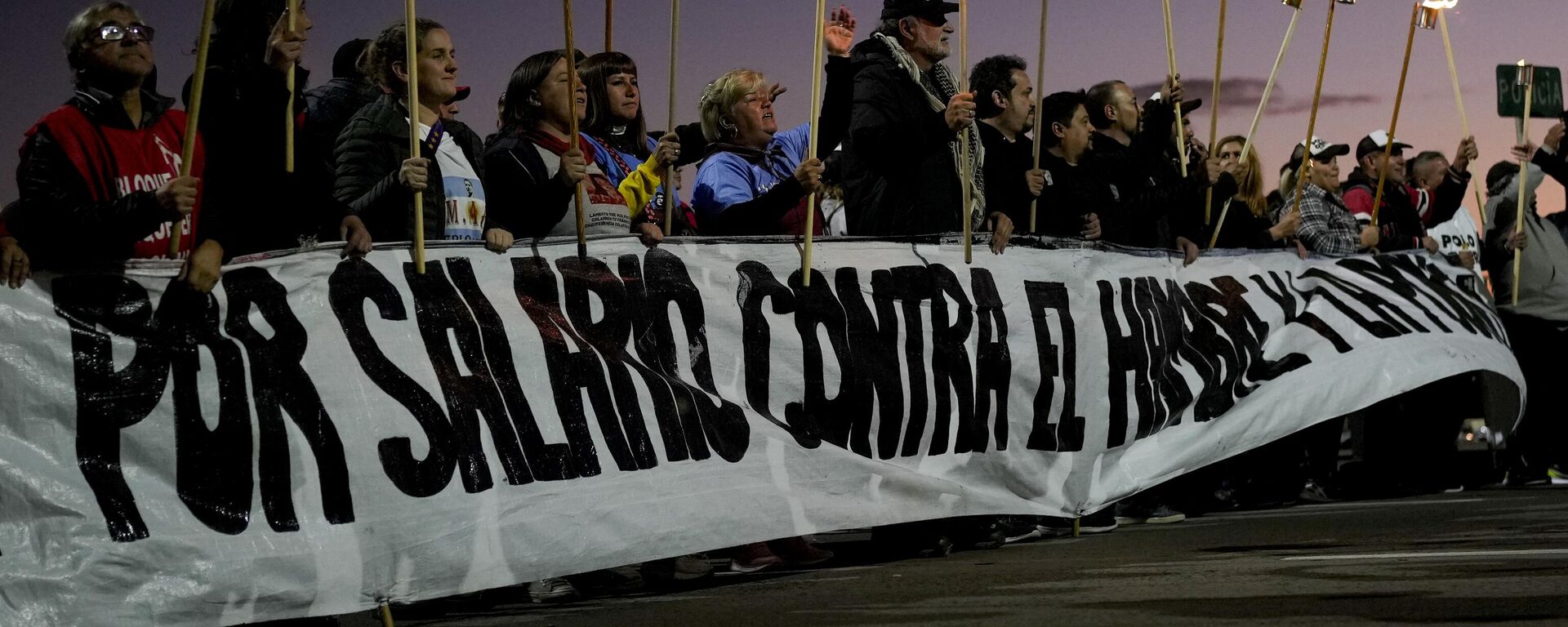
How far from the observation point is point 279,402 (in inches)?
197

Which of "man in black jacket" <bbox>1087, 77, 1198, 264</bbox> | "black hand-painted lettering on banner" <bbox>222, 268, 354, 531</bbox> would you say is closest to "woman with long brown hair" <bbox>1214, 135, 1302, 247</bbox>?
"man in black jacket" <bbox>1087, 77, 1198, 264</bbox>

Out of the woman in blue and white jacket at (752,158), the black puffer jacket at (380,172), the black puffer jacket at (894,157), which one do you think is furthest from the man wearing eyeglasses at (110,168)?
the black puffer jacket at (894,157)

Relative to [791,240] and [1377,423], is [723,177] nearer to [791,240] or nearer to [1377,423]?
[791,240]

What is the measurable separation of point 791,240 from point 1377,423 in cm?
463

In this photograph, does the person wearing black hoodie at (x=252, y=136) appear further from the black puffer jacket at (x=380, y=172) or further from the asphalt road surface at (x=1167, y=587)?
the asphalt road surface at (x=1167, y=587)

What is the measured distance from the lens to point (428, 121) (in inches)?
241

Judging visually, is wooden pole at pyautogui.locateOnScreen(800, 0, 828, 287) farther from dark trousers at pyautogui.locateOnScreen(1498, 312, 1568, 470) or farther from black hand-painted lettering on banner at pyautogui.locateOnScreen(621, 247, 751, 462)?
dark trousers at pyautogui.locateOnScreen(1498, 312, 1568, 470)

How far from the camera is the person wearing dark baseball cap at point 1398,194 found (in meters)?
10.3

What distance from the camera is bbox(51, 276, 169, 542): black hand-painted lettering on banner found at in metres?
4.71

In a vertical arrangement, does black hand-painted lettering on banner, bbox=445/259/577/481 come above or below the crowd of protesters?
below

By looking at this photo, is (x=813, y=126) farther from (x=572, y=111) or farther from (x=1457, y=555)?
(x=1457, y=555)

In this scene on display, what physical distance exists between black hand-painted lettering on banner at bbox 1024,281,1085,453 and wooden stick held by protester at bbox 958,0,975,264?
1.17 ft

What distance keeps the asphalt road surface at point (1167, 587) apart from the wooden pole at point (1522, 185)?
3.42 m

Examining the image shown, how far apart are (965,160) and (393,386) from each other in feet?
9.29
